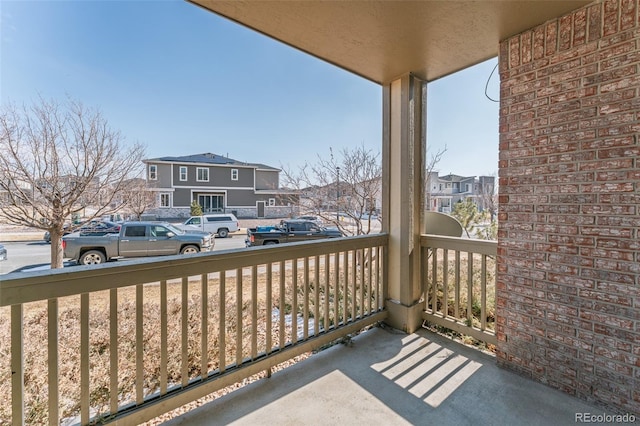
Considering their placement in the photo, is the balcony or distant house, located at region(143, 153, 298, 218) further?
distant house, located at region(143, 153, 298, 218)

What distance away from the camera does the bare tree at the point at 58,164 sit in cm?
305

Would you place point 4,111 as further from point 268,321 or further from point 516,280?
point 516,280

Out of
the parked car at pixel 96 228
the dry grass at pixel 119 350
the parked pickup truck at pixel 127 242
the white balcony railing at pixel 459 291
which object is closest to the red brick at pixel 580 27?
the white balcony railing at pixel 459 291

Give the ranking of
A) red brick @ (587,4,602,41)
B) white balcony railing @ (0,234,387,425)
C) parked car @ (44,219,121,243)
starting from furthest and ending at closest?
parked car @ (44,219,121,243) < red brick @ (587,4,602,41) < white balcony railing @ (0,234,387,425)

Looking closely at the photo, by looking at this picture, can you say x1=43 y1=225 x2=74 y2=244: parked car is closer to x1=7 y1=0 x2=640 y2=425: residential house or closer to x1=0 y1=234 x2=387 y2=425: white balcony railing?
x1=0 y1=234 x2=387 y2=425: white balcony railing

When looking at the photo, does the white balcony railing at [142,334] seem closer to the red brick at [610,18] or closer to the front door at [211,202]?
the front door at [211,202]

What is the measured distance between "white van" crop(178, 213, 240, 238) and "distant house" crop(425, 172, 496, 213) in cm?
→ 299

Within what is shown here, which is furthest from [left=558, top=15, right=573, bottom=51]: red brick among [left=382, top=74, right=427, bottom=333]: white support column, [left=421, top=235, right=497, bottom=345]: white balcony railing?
[left=421, top=235, right=497, bottom=345]: white balcony railing

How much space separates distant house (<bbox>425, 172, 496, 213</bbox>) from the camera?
423 centimetres

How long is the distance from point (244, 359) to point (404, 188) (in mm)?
1981

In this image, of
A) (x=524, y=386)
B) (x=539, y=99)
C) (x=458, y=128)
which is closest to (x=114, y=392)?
(x=524, y=386)

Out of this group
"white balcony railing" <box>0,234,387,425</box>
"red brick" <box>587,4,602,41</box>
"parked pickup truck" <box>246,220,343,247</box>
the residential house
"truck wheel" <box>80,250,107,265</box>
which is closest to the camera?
"white balcony railing" <box>0,234,387,425</box>

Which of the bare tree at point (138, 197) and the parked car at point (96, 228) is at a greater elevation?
the bare tree at point (138, 197)

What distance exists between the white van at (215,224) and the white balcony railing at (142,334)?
1.10 metres
